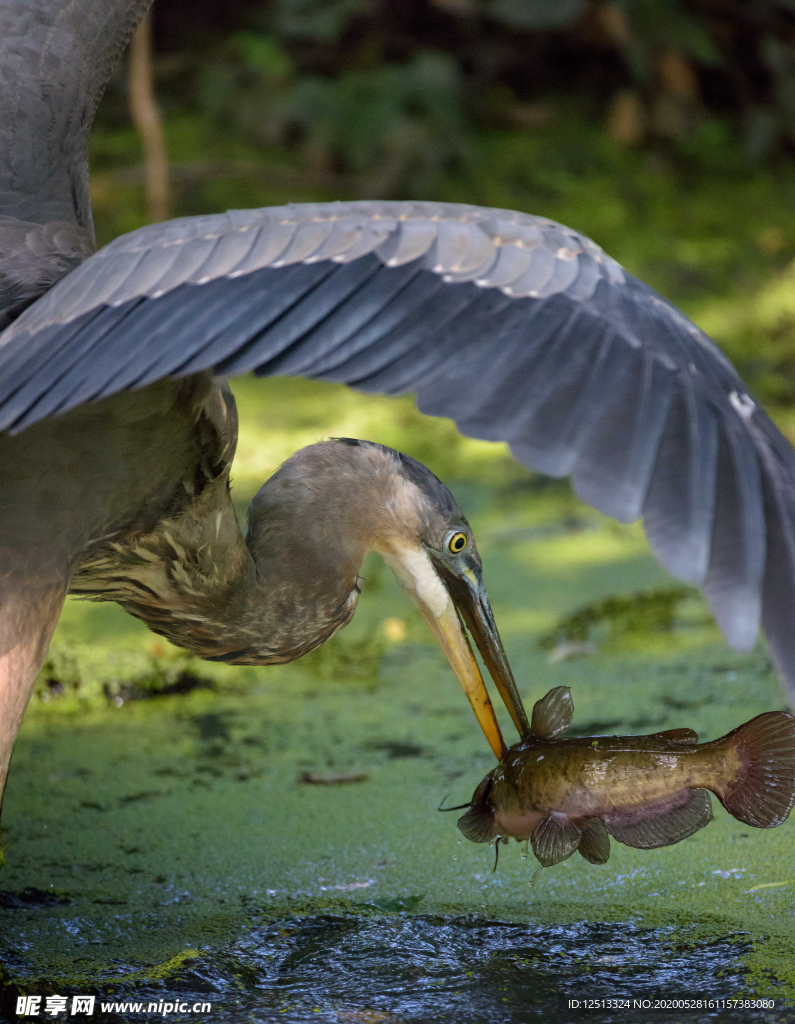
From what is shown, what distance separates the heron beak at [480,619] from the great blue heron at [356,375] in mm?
495

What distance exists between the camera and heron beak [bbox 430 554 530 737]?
108 inches

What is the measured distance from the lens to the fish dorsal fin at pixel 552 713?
253 cm

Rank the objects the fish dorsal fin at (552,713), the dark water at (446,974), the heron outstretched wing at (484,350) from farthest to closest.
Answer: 1. the fish dorsal fin at (552,713)
2. the dark water at (446,974)
3. the heron outstretched wing at (484,350)

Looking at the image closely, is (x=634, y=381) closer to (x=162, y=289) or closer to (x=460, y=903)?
(x=162, y=289)

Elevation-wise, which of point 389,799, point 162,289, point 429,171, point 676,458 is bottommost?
point 389,799

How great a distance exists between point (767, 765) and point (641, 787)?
227 mm

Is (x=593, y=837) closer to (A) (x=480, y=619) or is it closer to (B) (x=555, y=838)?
(B) (x=555, y=838)

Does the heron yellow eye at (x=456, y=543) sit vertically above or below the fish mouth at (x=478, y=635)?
above

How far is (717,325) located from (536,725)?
13.0 feet

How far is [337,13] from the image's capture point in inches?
269

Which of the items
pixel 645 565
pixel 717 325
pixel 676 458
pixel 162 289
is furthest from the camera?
pixel 717 325

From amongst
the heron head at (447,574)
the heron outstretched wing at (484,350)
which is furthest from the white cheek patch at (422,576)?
the heron outstretched wing at (484,350)

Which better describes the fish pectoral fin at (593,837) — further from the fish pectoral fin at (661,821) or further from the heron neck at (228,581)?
the heron neck at (228,581)

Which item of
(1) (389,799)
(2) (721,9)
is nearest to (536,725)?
(1) (389,799)
